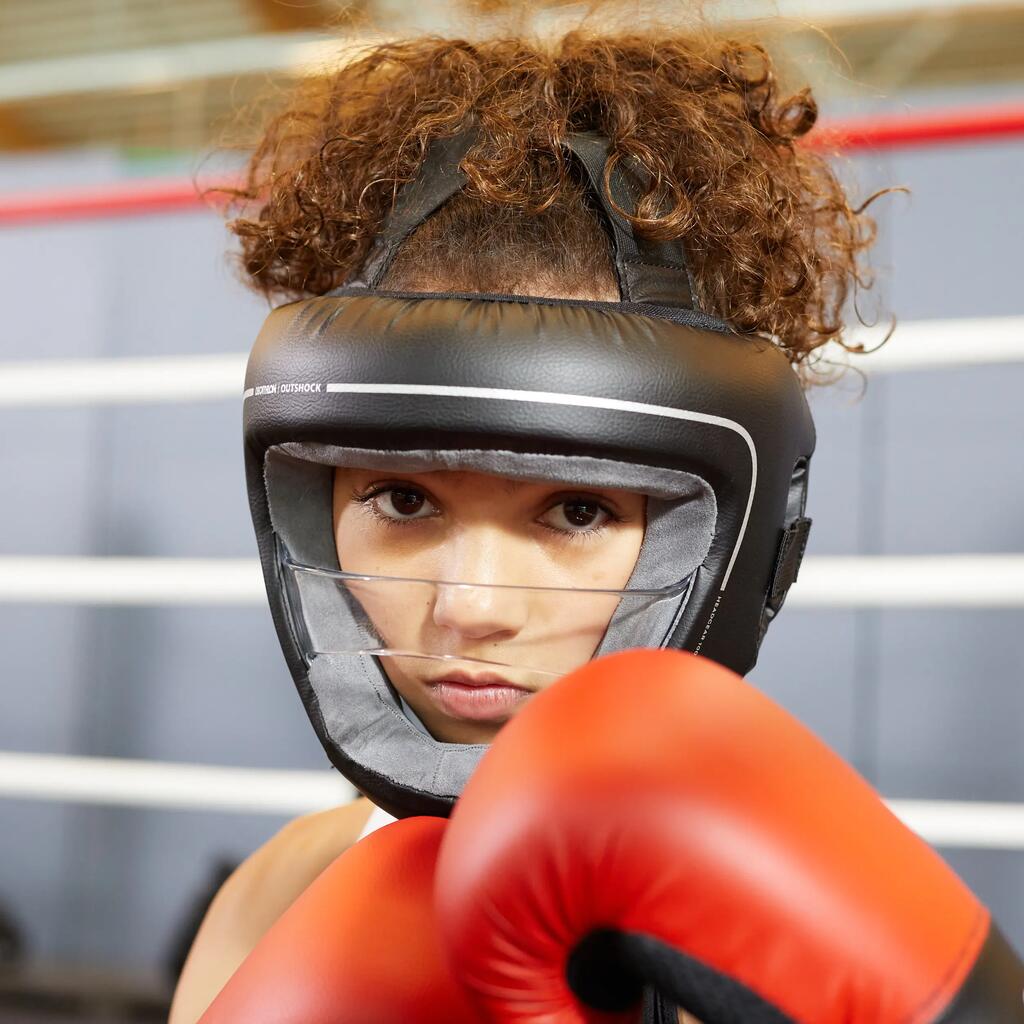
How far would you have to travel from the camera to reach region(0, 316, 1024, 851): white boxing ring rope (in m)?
1.50

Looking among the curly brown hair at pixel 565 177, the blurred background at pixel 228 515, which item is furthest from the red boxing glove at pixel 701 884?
the blurred background at pixel 228 515

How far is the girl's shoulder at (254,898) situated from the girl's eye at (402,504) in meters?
0.44

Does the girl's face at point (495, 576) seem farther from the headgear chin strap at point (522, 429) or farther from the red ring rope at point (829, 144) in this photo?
the red ring rope at point (829, 144)

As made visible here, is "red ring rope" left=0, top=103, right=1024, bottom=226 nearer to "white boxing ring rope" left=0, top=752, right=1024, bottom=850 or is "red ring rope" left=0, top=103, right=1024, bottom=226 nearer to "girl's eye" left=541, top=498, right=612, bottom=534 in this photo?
"girl's eye" left=541, top=498, right=612, bottom=534

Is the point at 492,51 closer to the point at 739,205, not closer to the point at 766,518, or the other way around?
the point at 739,205

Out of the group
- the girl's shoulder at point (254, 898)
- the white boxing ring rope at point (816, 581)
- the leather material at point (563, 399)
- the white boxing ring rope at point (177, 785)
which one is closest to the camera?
the leather material at point (563, 399)

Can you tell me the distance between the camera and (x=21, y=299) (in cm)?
251

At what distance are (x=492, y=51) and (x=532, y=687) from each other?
2.08 feet

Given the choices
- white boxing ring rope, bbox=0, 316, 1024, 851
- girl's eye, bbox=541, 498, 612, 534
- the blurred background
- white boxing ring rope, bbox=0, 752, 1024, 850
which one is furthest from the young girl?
white boxing ring rope, bbox=0, 752, 1024, 850

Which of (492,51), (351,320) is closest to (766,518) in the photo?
(351,320)

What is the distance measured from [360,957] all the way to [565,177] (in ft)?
2.06

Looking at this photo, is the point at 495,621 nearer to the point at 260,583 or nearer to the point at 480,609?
the point at 480,609

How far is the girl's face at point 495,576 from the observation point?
0.82 m

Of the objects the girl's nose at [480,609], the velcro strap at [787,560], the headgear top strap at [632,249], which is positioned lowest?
the velcro strap at [787,560]
